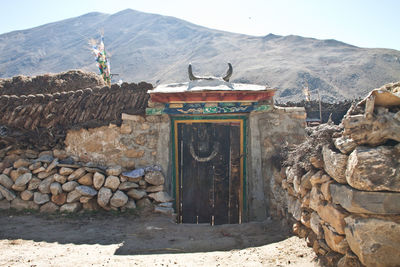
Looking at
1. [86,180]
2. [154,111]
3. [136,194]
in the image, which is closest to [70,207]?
[86,180]

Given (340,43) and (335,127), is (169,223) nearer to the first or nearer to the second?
(335,127)

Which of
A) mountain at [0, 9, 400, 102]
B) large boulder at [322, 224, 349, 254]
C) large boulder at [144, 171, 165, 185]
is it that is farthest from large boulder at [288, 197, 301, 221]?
mountain at [0, 9, 400, 102]

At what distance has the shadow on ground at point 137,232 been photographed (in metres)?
4.10

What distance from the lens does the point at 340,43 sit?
40188 millimetres

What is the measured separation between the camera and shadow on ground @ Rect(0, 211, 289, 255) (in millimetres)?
4098

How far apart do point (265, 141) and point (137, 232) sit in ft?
9.81

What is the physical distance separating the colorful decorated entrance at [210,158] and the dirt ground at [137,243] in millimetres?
1314

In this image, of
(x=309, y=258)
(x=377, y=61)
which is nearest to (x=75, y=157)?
(x=309, y=258)

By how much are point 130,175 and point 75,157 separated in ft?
4.09

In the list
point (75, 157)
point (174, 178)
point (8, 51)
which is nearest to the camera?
point (75, 157)

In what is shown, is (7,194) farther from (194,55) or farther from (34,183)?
(194,55)

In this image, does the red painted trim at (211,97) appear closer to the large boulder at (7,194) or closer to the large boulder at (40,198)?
the large boulder at (40,198)

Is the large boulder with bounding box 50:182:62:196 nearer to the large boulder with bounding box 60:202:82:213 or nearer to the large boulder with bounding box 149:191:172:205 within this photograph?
the large boulder with bounding box 60:202:82:213

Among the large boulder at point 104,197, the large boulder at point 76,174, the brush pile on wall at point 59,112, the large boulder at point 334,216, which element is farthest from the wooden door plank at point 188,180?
the large boulder at point 334,216
